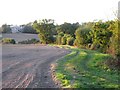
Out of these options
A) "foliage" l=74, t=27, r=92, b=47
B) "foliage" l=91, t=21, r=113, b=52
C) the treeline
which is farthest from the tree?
"foliage" l=91, t=21, r=113, b=52

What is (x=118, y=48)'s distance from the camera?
25.3m

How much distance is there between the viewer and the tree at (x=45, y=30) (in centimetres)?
6825

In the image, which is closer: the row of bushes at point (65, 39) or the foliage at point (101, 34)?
the foliage at point (101, 34)

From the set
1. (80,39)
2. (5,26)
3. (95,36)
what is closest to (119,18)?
(95,36)

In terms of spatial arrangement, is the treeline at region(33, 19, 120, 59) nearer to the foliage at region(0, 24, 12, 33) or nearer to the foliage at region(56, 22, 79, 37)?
the foliage at region(56, 22, 79, 37)

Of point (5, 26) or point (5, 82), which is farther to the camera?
point (5, 26)

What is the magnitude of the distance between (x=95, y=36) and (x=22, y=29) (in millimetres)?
52983

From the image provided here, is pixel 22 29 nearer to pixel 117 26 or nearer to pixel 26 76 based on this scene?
pixel 117 26

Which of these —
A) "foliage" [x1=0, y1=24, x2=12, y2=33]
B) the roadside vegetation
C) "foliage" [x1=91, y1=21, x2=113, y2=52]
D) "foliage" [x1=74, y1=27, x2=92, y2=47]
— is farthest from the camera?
"foliage" [x1=0, y1=24, x2=12, y2=33]

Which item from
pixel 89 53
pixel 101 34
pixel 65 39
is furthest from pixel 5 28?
pixel 89 53

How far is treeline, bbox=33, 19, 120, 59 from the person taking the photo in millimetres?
27219

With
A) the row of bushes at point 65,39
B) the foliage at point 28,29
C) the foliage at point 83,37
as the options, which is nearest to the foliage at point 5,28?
the foliage at point 28,29

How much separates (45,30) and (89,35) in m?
21.9

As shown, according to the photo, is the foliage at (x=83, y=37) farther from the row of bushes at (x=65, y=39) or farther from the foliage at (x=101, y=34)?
the row of bushes at (x=65, y=39)
